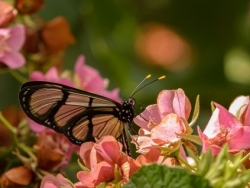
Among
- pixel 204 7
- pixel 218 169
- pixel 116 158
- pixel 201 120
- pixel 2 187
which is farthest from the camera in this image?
pixel 204 7

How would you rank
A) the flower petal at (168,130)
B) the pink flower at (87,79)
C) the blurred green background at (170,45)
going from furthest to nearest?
the blurred green background at (170,45), the pink flower at (87,79), the flower petal at (168,130)

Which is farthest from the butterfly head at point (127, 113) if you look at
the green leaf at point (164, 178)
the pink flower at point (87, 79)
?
the green leaf at point (164, 178)

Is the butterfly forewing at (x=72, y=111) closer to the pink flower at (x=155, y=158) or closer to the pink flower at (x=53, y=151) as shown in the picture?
the pink flower at (x=53, y=151)

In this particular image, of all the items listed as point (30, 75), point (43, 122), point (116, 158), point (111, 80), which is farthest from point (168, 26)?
point (116, 158)

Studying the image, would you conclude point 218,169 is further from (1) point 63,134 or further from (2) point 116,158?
(1) point 63,134

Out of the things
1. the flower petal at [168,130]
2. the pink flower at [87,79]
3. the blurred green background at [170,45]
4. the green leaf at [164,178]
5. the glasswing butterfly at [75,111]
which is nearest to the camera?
the green leaf at [164,178]

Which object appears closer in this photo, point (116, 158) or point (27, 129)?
point (116, 158)

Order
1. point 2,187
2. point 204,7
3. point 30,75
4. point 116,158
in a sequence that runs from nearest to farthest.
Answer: point 116,158, point 2,187, point 30,75, point 204,7

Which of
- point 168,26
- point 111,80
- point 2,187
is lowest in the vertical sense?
point 2,187

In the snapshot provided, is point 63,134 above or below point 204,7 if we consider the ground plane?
below
